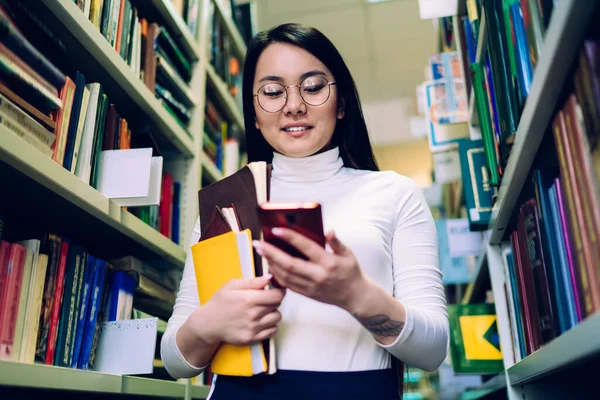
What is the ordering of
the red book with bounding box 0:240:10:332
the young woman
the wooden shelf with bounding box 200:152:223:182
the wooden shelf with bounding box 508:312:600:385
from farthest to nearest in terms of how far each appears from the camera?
1. the wooden shelf with bounding box 200:152:223:182
2. the red book with bounding box 0:240:10:332
3. the young woman
4. the wooden shelf with bounding box 508:312:600:385

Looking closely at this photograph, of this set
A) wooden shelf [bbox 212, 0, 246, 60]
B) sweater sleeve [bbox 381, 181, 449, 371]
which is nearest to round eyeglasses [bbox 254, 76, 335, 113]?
sweater sleeve [bbox 381, 181, 449, 371]

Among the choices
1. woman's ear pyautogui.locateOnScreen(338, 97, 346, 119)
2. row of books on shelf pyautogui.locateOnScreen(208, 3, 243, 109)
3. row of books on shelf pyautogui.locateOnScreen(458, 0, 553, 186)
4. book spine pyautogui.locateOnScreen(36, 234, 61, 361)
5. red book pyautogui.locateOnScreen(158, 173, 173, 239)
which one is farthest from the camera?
row of books on shelf pyautogui.locateOnScreen(208, 3, 243, 109)

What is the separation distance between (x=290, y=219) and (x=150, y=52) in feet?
3.72

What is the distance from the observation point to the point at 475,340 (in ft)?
4.72

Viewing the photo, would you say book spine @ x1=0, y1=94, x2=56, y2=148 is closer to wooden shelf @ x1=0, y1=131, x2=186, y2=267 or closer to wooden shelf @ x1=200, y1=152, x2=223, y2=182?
wooden shelf @ x1=0, y1=131, x2=186, y2=267

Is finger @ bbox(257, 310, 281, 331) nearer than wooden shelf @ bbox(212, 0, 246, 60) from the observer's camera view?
Yes

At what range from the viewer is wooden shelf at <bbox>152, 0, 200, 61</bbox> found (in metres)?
1.63

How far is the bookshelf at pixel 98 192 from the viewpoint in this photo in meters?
0.89

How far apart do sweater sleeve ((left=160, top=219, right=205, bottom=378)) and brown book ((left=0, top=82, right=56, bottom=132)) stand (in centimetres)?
38

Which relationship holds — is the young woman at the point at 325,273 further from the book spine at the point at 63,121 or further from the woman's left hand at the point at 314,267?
the book spine at the point at 63,121

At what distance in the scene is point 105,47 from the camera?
1.19 meters

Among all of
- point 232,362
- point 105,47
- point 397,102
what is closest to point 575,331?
point 232,362

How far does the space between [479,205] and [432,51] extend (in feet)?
7.45

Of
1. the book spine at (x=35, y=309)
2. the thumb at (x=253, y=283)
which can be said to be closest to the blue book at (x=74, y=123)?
the book spine at (x=35, y=309)
